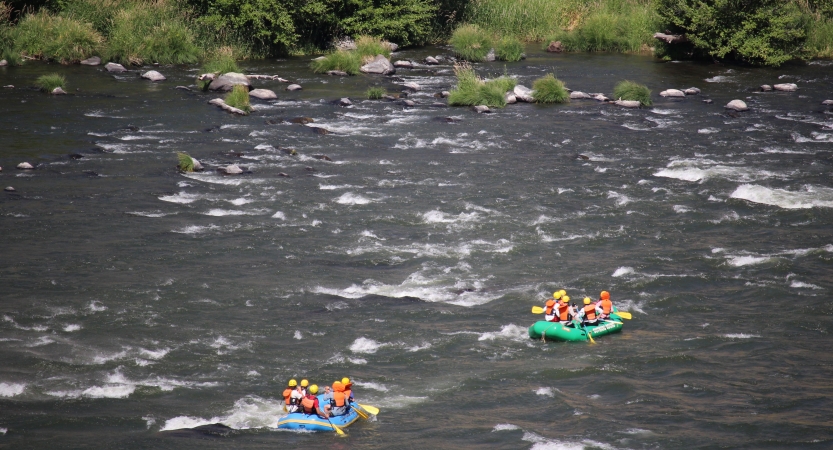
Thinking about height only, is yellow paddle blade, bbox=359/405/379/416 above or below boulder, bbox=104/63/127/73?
below

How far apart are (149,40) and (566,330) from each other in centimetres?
3128

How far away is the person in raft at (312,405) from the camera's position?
1134 cm

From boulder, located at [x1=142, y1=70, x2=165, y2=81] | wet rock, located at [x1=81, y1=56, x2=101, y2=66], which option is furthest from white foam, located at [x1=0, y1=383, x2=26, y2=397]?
wet rock, located at [x1=81, y1=56, x2=101, y2=66]

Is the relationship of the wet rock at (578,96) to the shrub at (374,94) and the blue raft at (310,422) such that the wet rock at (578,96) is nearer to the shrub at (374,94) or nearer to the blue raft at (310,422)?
the shrub at (374,94)

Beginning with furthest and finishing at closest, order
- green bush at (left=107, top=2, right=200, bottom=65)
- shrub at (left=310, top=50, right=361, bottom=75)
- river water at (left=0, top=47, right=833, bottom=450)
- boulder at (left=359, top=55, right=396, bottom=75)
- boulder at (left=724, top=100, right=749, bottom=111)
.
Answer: green bush at (left=107, top=2, right=200, bottom=65)
boulder at (left=359, top=55, right=396, bottom=75)
shrub at (left=310, top=50, right=361, bottom=75)
boulder at (left=724, top=100, right=749, bottom=111)
river water at (left=0, top=47, right=833, bottom=450)

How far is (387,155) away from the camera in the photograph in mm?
25203

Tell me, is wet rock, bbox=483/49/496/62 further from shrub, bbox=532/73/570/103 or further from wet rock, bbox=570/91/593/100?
wet rock, bbox=570/91/593/100

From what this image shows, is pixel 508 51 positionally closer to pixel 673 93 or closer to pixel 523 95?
pixel 523 95

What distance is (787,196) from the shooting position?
20.8m

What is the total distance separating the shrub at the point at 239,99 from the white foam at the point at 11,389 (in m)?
19.1

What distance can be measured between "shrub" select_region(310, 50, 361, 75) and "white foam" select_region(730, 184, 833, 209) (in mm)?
20915

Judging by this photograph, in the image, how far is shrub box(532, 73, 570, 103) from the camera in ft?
106

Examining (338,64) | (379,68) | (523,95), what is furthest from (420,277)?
(379,68)

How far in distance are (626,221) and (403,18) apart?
27.0m
